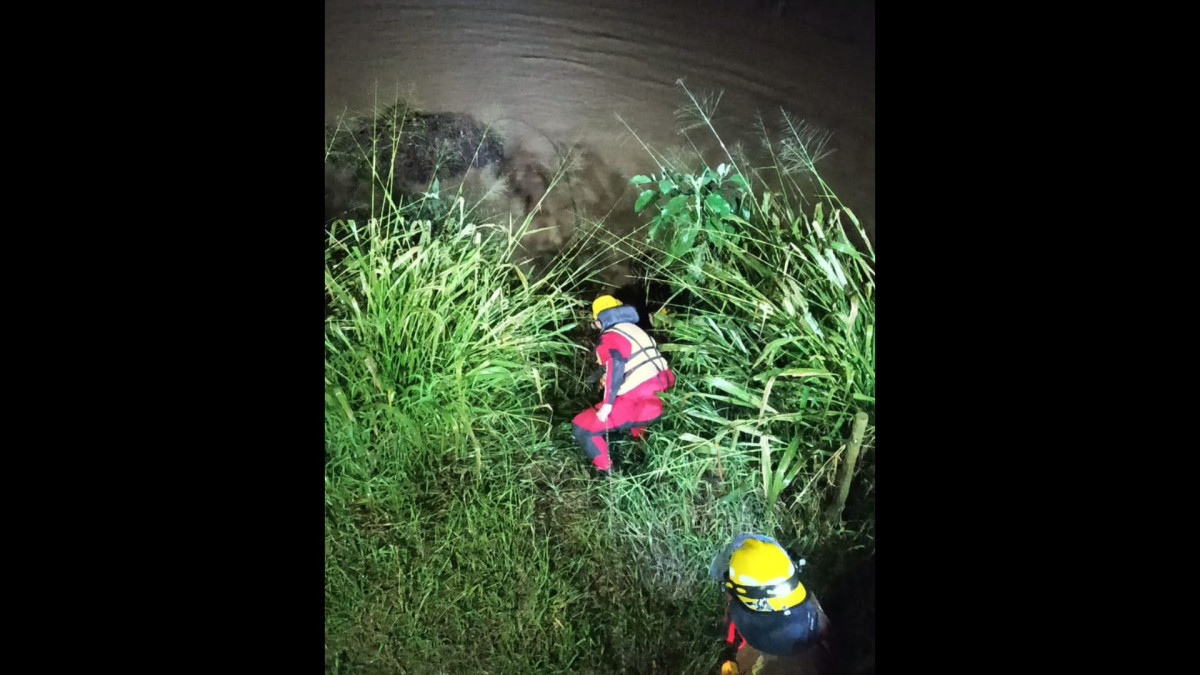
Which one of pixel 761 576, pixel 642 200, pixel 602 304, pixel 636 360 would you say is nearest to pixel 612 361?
pixel 636 360

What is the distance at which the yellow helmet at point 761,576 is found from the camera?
110 inches

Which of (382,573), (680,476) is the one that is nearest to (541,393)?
(680,476)

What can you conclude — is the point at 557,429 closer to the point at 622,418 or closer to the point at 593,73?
the point at 622,418

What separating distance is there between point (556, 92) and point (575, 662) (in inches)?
69.9

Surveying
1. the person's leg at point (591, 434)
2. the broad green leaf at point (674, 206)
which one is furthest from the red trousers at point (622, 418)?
the broad green leaf at point (674, 206)

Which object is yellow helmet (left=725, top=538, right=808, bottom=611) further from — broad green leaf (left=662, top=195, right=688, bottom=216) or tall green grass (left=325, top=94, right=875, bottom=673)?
broad green leaf (left=662, top=195, right=688, bottom=216)

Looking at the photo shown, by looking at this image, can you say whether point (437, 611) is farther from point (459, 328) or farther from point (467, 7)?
point (467, 7)

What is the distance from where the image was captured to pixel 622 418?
2.76 m

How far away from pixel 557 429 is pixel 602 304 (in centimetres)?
41

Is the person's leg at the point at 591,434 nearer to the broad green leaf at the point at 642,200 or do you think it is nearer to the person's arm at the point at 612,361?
the person's arm at the point at 612,361

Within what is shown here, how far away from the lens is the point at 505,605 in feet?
9.03

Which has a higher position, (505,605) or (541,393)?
(541,393)

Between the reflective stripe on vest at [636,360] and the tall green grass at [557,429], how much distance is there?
0.09m

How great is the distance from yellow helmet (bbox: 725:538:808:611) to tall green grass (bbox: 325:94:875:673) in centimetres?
6
